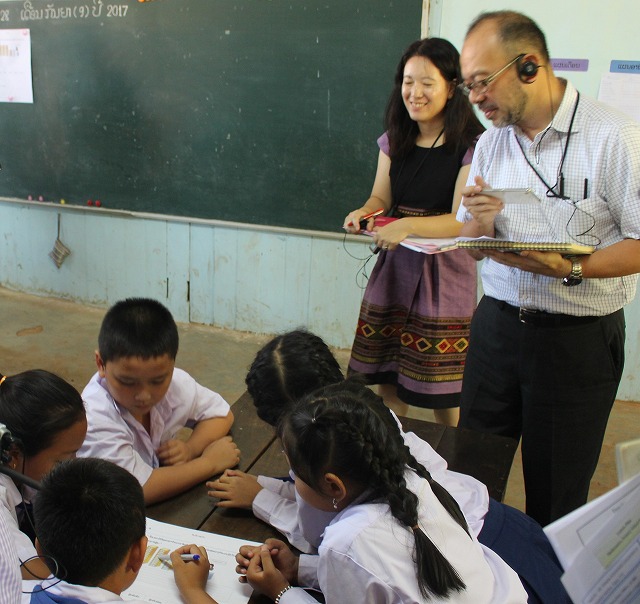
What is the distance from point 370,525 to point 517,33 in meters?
1.17

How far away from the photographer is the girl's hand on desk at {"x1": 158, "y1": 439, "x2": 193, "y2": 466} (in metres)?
1.59

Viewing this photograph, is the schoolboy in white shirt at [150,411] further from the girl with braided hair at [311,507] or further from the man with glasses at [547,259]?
the man with glasses at [547,259]

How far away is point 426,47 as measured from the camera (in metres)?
2.13

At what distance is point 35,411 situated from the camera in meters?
1.31

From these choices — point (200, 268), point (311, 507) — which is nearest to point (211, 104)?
point (200, 268)

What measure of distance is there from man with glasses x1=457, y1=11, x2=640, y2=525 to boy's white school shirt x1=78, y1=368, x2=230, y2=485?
0.80 meters

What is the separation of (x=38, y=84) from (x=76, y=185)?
0.67 meters

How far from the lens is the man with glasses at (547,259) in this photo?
1523 millimetres

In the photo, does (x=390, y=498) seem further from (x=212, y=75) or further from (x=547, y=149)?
(x=212, y=75)

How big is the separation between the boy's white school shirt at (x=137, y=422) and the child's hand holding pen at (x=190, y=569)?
272 mm

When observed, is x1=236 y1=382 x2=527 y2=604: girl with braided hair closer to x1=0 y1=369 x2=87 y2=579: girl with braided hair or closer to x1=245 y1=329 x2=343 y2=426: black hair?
x1=245 y1=329 x2=343 y2=426: black hair

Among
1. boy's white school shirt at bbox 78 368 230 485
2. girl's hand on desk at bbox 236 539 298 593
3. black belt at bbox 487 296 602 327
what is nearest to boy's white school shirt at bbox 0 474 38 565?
boy's white school shirt at bbox 78 368 230 485

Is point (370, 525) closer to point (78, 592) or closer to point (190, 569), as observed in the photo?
point (190, 569)

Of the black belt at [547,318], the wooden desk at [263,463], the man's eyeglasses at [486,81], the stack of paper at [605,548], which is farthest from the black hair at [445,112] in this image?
the stack of paper at [605,548]
